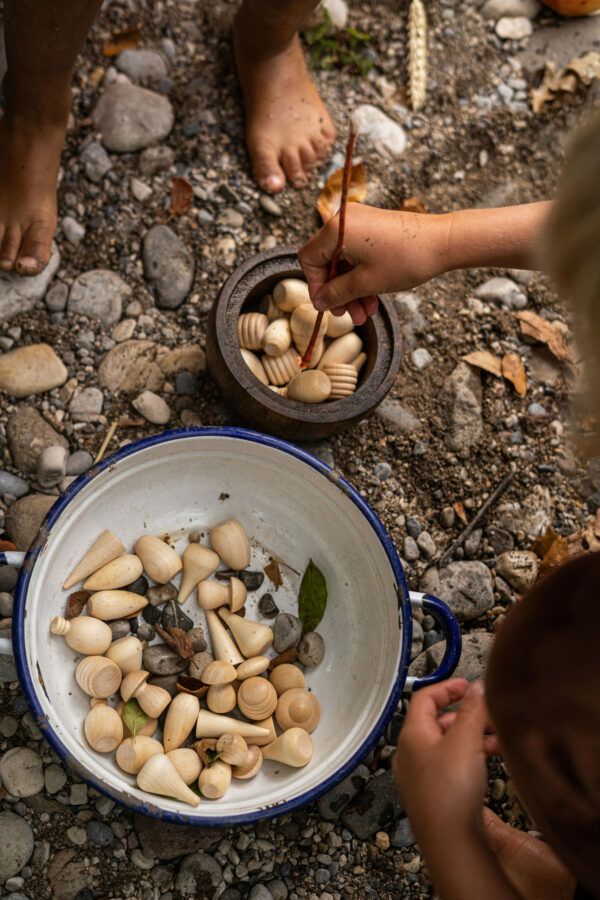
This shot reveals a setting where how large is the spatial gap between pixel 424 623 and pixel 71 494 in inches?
29.2

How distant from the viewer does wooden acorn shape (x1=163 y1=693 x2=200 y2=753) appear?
3.97 ft

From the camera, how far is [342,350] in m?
1.42

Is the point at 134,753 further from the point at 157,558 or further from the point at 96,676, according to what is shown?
the point at 157,558

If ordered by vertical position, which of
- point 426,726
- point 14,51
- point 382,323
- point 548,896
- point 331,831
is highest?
point 14,51

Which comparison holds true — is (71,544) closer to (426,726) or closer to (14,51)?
(426,726)

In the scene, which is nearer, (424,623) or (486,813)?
(486,813)

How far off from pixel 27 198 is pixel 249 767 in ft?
3.94

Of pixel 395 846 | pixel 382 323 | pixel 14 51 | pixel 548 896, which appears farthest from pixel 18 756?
pixel 14 51

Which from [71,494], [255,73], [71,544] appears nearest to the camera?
[71,494]

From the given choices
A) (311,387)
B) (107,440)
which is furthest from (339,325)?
(107,440)

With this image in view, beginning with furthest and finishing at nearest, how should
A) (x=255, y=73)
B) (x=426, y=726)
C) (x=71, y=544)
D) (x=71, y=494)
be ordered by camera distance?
(x=255, y=73)
(x=71, y=544)
(x=71, y=494)
(x=426, y=726)

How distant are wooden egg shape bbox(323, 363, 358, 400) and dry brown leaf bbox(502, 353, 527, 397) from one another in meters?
0.46

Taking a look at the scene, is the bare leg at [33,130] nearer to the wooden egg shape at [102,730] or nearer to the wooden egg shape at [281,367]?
the wooden egg shape at [281,367]

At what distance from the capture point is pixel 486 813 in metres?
1.30
